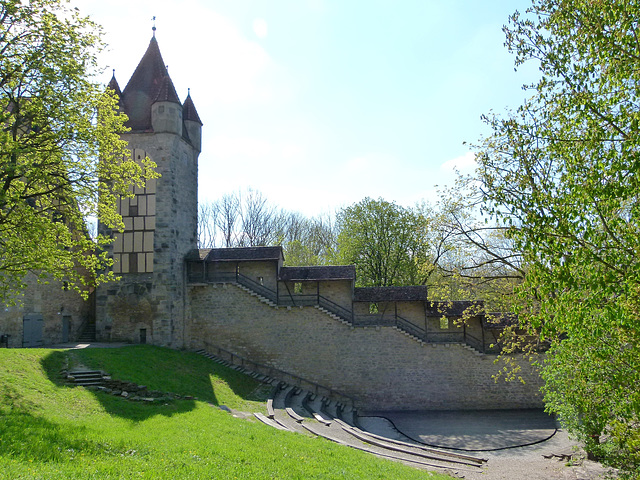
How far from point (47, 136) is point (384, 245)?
71.5 feet

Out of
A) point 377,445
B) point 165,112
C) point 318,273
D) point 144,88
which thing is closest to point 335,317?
point 318,273

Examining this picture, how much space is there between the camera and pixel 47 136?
11859 mm

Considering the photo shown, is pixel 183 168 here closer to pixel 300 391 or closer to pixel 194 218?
pixel 194 218

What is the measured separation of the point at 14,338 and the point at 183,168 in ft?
34.3

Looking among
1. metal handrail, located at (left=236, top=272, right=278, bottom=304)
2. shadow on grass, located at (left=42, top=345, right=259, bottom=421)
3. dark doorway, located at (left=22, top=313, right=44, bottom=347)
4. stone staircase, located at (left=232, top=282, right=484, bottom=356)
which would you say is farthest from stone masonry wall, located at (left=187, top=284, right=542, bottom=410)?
dark doorway, located at (left=22, top=313, right=44, bottom=347)

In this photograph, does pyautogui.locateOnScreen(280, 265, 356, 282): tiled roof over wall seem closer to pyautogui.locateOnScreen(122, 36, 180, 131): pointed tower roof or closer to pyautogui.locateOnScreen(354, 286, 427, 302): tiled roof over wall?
pyautogui.locateOnScreen(354, 286, 427, 302): tiled roof over wall

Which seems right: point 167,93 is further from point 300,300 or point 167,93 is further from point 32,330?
point 32,330

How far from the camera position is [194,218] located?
25.4 meters

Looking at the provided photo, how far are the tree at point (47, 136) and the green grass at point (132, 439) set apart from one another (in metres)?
3.19

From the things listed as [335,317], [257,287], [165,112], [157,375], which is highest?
[165,112]

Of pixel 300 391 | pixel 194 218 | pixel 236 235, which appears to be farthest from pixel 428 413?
pixel 236 235

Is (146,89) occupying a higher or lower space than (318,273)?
higher

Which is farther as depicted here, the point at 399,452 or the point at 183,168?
the point at 183,168

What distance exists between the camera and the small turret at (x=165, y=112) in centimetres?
2308
